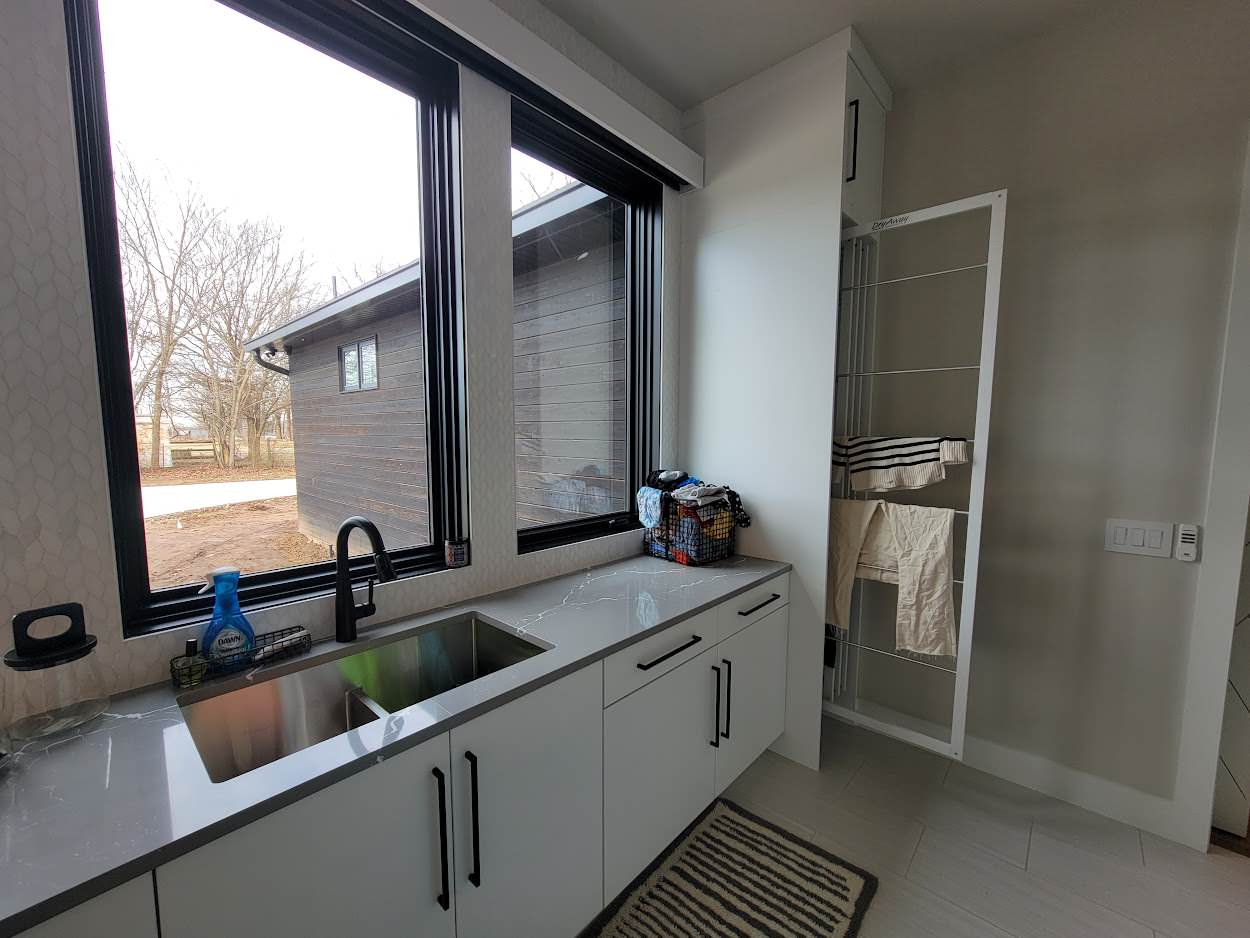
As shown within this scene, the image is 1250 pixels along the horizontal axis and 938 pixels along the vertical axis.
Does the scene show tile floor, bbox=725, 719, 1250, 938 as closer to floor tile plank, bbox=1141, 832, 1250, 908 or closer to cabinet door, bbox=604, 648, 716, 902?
floor tile plank, bbox=1141, 832, 1250, 908

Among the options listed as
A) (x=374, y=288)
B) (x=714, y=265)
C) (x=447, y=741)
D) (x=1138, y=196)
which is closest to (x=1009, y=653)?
(x=1138, y=196)

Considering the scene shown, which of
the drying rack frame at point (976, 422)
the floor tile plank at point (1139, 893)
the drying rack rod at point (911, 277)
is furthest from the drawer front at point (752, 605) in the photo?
the drying rack rod at point (911, 277)

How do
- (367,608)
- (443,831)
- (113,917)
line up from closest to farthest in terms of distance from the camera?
(113,917), (443,831), (367,608)

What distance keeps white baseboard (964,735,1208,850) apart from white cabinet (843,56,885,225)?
212 centimetres

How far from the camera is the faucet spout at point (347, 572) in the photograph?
4.13 ft

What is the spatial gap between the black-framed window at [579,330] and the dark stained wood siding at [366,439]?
33 cm

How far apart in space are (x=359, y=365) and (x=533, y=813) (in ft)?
4.28

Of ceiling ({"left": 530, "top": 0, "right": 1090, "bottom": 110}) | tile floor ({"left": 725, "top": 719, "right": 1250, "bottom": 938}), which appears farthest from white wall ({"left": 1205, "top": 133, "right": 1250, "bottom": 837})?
ceiling ({"left": 530, "top": 0, "right": 1090, "bottom": 110})

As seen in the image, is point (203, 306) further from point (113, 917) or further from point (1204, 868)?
point (1204, 868)

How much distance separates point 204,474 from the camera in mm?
1230

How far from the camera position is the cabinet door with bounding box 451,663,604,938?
3.28 ft

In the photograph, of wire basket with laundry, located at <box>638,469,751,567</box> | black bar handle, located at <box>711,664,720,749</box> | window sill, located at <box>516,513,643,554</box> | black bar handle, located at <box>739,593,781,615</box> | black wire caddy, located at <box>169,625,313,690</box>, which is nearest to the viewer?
black wire caddy, located at <box>169,625,313,690</box>

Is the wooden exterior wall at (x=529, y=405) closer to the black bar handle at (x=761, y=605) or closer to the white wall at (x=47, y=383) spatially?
the white wall at (x=47, y=383)

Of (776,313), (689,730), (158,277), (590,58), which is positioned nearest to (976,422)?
(776,313)
